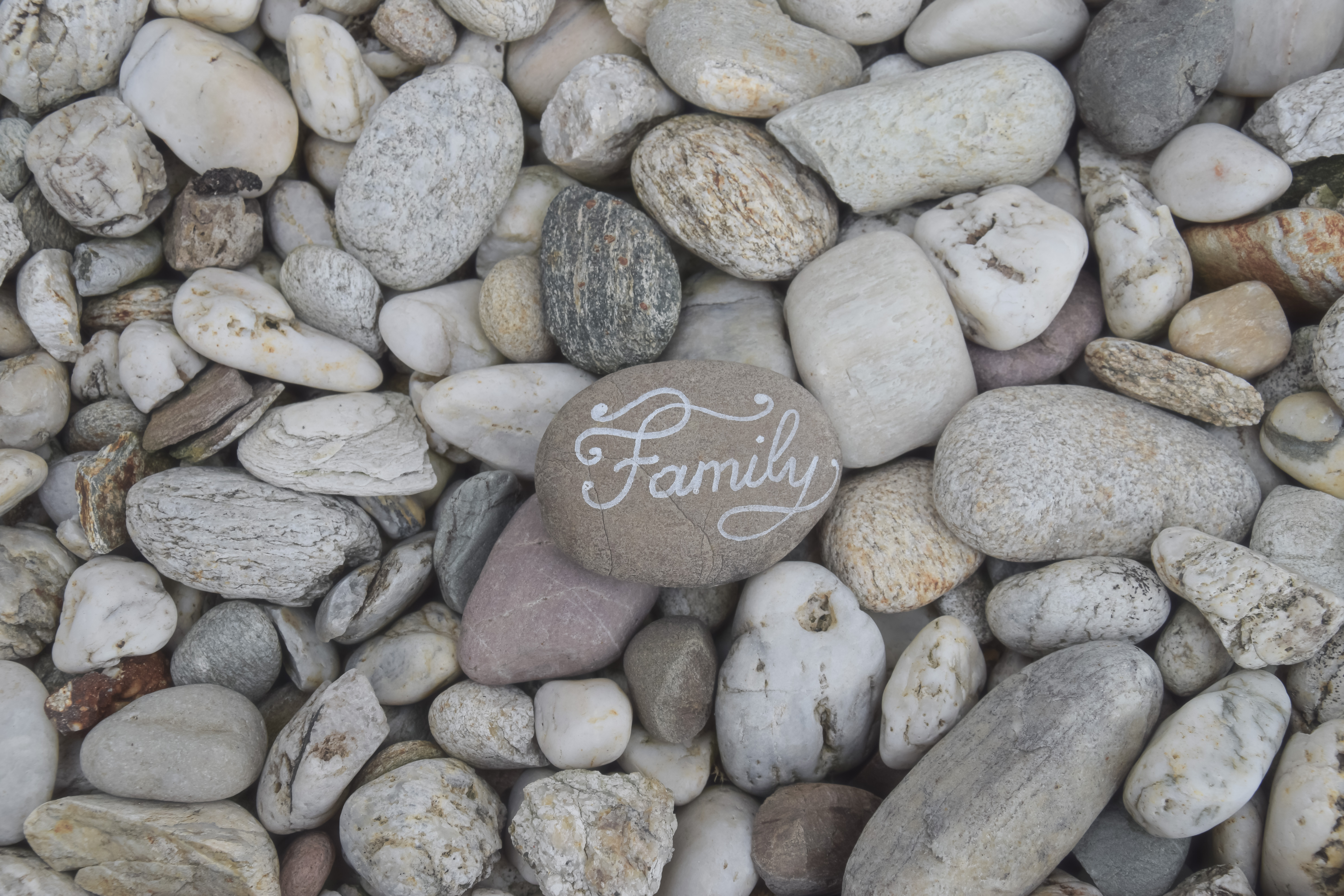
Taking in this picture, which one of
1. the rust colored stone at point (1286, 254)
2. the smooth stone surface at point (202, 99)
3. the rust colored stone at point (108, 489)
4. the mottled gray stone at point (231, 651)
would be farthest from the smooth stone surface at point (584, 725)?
the rust colored stone at point (1286, 254)

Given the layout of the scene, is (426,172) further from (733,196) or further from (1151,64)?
(1151,64)

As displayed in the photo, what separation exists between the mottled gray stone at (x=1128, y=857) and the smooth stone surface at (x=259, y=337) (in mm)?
2614

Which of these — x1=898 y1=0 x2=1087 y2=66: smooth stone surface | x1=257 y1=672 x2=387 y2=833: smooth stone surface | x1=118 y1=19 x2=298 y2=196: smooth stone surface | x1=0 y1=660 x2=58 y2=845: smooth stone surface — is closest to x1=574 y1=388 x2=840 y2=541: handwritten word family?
x1=257 y1=672 x2=387 y2=833: smooth stone surface

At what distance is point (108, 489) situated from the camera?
8.57ft

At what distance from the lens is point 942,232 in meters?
2.73

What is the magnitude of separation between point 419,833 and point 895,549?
159 centimetres

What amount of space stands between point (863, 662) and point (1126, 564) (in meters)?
0.82

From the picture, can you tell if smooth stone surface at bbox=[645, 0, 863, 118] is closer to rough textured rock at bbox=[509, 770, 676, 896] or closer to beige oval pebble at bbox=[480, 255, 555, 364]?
beige oval pebble at bbox=[480, 255, 555, 364]

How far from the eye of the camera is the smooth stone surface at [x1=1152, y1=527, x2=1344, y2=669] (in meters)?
2.16

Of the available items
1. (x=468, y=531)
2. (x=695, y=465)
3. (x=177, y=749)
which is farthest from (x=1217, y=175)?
(x=177, y=749)

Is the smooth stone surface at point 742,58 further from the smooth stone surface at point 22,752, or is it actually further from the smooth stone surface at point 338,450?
the smooth stone surface at point 22,752

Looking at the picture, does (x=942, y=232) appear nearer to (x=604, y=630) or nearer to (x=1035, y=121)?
Result: (x=1035, y=121)

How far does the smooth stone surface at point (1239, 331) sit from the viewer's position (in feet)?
8.30

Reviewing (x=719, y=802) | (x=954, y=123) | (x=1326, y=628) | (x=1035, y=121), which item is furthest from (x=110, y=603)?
(x=1326, y=628)
